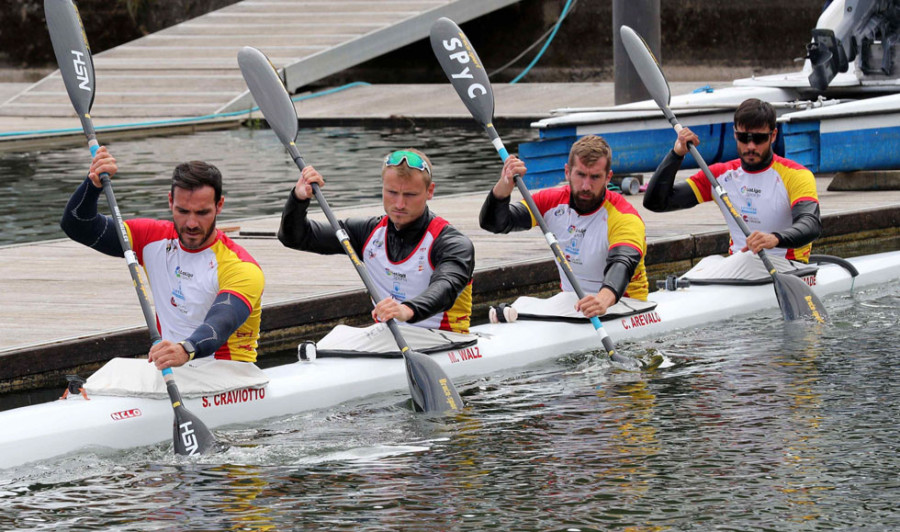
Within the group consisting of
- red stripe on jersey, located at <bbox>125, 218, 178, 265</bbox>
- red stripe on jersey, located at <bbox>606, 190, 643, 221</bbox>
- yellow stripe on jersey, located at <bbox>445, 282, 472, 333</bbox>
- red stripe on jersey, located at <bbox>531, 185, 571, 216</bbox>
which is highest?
red stripe on jersey, located at <bbox>125, 218, 178, 265</bbox>

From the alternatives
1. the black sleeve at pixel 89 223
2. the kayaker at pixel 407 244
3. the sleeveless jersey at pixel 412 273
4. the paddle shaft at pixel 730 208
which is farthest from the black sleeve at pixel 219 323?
the paddle shaft at pixel 730 208

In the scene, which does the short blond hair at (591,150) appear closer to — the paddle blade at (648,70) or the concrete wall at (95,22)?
the paddle blade at (648,70)

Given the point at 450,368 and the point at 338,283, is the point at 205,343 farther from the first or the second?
the point at 338,283

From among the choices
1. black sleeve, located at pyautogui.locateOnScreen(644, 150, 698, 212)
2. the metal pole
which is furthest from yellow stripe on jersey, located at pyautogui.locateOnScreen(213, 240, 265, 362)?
the metal pole

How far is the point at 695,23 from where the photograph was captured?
2203 centimetres

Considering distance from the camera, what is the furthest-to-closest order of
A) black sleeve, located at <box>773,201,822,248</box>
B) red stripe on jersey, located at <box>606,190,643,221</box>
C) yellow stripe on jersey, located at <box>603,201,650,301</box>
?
black sleeve, located at <box>773,201,822,248</box> < red stripe on jersey, located at <box>606,190,643,221</box> < yellow stripe on jersey, located at <box>603,201,650,301</box>

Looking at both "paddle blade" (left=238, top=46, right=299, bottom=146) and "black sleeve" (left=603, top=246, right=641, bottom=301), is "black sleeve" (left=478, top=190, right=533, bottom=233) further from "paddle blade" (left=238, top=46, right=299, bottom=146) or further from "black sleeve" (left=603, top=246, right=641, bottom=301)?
"paddle blade" (left=238, top=46, right=299, bottom=146)

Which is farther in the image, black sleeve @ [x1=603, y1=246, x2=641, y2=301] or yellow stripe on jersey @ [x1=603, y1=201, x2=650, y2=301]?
yellow stripe on jersey @ [x1=603, y1=201, x2=650, y2=301]

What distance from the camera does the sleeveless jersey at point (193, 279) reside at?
5969 millimetres

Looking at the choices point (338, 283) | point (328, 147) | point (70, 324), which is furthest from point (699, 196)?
point (328, 147)

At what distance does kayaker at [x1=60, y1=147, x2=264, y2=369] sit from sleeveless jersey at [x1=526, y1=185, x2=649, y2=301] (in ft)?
6.59

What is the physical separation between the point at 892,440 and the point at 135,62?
19.2 metres

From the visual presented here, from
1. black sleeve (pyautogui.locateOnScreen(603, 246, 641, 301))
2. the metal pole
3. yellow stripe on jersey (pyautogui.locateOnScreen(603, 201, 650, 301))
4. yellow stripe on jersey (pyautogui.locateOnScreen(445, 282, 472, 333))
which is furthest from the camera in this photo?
the metal pole

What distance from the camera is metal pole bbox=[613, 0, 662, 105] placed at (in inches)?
540
